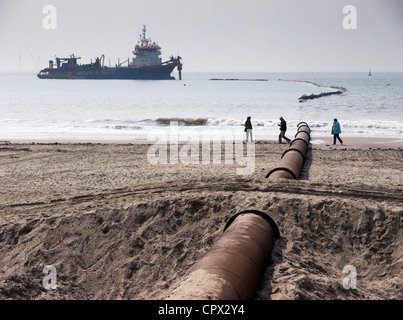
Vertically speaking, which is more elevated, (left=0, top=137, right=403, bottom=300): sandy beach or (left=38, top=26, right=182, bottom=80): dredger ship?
(left=38, top=26, right=182, bottom=80): dredger ship

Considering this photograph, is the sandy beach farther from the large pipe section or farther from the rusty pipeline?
the large pipe section

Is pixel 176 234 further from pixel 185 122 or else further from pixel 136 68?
pixel 136 68

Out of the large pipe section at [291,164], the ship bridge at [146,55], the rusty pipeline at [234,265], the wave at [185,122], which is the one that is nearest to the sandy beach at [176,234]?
the rusty pipeline at [234,265]

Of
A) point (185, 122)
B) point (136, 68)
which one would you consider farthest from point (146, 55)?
point (185, 122)

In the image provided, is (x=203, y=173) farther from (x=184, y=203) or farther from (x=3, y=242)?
(x=3, y=242)

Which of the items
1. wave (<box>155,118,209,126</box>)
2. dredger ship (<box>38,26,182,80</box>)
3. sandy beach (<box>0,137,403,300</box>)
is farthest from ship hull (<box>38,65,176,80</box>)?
sandy beach (<box>0,137,403,300</box>)
